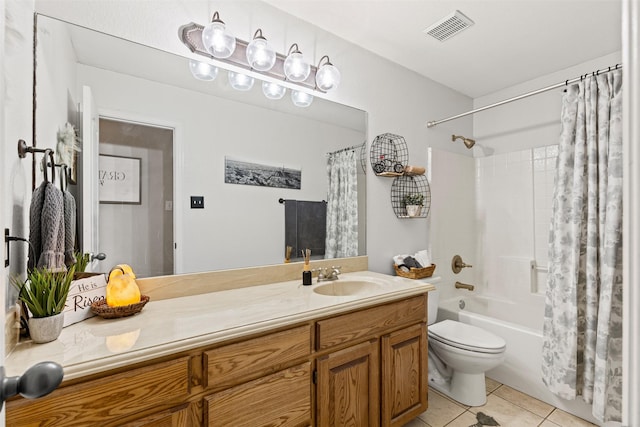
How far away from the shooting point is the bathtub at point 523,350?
208 cm

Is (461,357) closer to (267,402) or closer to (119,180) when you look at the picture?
(267,402)

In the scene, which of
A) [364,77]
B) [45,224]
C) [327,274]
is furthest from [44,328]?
[364,77]

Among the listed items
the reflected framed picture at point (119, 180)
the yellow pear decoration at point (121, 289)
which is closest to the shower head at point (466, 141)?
the reflected framed picture at point (119, 180)

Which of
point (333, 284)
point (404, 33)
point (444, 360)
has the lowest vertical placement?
point (444, 360)

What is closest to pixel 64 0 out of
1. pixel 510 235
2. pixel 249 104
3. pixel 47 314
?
pixel 249 104

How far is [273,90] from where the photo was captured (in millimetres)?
1859

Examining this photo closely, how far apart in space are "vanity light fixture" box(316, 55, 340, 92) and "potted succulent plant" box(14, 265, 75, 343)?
1.67 metres

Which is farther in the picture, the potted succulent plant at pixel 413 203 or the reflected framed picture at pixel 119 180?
the potted succulent plant at pixel 413 203

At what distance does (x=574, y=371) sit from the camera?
6.37 ft

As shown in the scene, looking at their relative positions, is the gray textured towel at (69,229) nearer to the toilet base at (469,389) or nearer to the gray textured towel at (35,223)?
the gray textured towel at (35,223)

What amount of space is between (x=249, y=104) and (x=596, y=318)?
96.5 inches

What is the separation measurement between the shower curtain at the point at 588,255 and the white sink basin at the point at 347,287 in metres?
1.29

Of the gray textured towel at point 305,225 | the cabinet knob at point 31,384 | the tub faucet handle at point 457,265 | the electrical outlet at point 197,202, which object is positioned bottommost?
the tub faucet handle at point 457,265

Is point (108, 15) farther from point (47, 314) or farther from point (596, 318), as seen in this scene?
point (596, 318)
